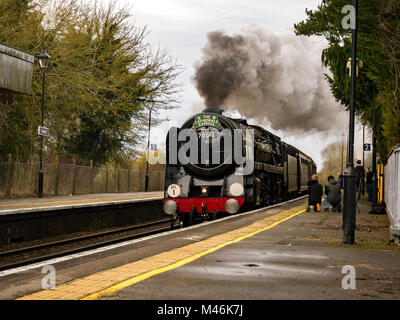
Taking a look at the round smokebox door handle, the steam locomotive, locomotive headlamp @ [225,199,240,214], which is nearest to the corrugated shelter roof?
the steam locomotive

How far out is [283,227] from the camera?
1323 cm

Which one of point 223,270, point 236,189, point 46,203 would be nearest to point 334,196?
point 236,189

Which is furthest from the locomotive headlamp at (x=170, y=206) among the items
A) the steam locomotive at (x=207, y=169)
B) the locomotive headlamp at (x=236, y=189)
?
the locomotive headlamp at (x=236, y=189)

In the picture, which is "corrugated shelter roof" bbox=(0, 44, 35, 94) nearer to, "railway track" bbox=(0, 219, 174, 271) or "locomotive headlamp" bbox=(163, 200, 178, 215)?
"railway track" bbox=(0, 219, 174, 271)

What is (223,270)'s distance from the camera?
7.16 m

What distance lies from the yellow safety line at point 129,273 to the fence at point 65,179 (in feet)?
54.0

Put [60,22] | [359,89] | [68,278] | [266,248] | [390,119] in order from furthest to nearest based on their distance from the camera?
[60,22], [359,89], [390,119], [266,248], [68,278]

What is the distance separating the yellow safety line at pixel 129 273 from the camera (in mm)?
5745

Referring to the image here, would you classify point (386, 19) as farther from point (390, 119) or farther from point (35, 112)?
point (35, 112)

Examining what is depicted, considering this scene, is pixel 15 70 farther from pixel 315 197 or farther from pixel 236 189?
pixel 315 197

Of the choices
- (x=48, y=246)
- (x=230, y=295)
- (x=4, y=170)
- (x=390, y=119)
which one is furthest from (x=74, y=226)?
(x=230, y=295)

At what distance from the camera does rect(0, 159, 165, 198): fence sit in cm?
2483

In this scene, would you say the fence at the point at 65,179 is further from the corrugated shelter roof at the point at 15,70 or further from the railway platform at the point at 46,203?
the corrugated shelter roof at the point at 15,70
